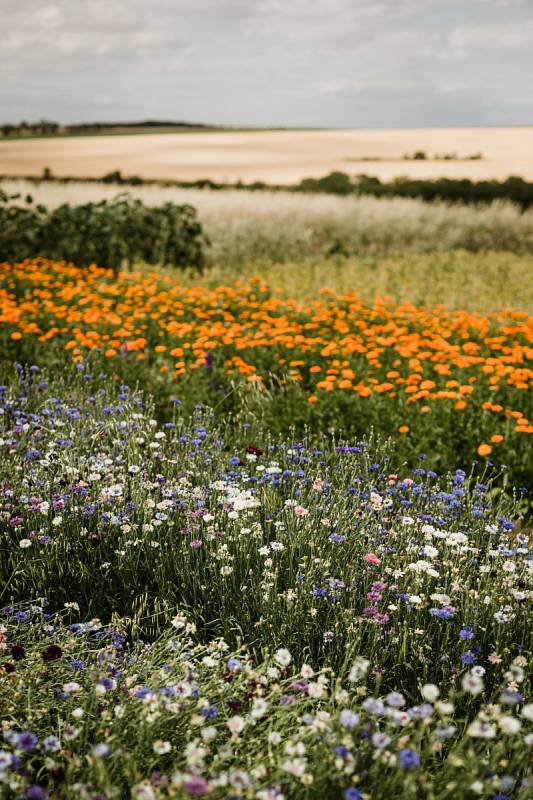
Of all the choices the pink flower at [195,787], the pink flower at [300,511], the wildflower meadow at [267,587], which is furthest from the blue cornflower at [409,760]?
the pink flower at [300,511]

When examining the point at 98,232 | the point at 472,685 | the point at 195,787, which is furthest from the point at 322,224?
the point at 195,787

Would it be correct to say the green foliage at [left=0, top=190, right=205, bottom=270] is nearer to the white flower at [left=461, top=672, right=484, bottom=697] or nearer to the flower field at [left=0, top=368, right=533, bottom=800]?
the flower field at [left=0, top=368, right=533, bottom=800]

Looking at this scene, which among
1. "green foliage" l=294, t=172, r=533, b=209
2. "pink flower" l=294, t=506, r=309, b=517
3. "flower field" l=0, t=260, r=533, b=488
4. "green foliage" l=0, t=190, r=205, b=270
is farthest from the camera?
"green foliage" l=294, t=172, r=533, b=209

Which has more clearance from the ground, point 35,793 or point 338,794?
point 35,793

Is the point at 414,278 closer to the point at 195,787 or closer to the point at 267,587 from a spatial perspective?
the point at 267,587

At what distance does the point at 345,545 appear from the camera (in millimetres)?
3240

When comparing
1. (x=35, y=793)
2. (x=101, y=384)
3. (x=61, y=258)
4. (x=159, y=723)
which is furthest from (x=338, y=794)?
(x=61, y=258)

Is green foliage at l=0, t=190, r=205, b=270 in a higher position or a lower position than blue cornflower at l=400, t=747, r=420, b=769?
higher

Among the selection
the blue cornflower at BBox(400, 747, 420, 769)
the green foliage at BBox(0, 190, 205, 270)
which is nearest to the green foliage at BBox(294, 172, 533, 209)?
the green foliage at BBox(0, 190, 205, 270)

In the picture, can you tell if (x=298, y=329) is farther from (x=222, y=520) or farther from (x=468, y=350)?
(x=222, y=520)

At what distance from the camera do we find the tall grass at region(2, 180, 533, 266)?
1443 cm

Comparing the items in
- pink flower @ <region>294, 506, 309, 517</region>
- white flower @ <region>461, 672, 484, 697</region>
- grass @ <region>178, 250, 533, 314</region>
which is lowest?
pink flower @ <region>294, 506, 309, 517</region>

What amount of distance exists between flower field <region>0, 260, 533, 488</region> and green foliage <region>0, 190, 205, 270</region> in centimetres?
239

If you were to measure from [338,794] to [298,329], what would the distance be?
5.14 meters
